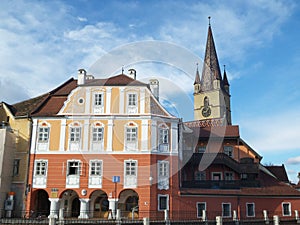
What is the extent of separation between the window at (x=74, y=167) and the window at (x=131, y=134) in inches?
174

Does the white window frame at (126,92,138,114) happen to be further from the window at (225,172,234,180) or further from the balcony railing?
the window at (225,172,234,180)

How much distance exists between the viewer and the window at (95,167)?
26953 mm

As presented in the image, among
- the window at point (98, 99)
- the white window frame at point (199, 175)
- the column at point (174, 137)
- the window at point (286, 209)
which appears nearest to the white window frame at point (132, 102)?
the window at point (98, 99)

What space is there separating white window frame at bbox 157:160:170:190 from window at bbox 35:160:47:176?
9.01 meters

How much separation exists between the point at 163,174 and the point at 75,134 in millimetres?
7812

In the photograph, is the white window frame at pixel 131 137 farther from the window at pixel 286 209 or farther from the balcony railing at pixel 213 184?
the window at pixel 286 209

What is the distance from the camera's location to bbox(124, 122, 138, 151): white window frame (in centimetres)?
2730

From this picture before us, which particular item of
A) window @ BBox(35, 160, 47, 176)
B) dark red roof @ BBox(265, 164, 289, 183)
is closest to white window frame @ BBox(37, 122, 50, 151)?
window @ BBox(35, 160, 47, 176)

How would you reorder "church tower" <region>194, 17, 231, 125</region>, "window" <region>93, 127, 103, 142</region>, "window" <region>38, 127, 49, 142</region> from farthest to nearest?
1. "church tower" <region>194, 17, 231, 125</region>
2. "window" <region>38, 127, 49, 142</region>
3. "window" <region>93, 127, 103, 142</region>

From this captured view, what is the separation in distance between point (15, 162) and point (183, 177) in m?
14.7

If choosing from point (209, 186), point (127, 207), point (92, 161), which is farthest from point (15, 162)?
point (209, 186)

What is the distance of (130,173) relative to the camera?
26.8 m

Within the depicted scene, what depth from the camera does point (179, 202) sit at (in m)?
27.1

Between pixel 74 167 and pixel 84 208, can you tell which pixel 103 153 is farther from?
pixel 84 208
